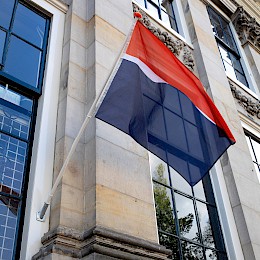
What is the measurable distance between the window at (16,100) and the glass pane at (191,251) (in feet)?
9.46

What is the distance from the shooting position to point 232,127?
8922mm

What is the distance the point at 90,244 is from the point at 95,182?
0.86 meters

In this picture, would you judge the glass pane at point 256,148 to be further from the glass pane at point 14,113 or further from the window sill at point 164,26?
the glass pane at point 14,113

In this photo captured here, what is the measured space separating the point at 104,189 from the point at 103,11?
3.85m

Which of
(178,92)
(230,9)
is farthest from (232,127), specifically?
(230,9)

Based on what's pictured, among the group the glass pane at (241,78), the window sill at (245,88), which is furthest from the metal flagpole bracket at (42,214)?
the glass pane at (241,78)

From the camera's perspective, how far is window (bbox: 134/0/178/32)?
1048 cm

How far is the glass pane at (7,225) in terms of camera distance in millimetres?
4332

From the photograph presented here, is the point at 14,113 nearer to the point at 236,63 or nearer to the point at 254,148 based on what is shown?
the point at 254,148

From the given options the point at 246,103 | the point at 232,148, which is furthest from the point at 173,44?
the point at 232,148

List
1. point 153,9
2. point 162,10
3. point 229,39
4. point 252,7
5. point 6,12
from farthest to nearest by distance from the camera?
1. point 252,7
2. point 229,39
3. point 162,10
4. point 153,9
5. point 6,12

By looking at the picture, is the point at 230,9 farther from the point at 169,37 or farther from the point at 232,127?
the point at 232,127

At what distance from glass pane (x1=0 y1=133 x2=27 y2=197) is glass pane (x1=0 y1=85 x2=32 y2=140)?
5.8 inches

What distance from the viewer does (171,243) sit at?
244 inches
